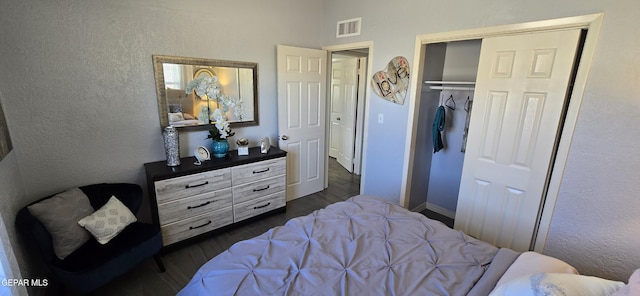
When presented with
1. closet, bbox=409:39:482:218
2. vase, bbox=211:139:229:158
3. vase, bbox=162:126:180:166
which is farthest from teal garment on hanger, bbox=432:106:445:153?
vase, bbox=162:126:180:166

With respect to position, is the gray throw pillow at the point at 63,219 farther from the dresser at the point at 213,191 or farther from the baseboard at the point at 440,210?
the baseboard at the point at 440,210

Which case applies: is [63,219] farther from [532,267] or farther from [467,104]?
[467,104]

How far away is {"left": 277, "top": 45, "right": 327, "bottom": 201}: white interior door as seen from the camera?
3.16 metres

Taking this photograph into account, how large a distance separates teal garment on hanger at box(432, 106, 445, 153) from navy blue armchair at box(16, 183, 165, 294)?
2.77 metres

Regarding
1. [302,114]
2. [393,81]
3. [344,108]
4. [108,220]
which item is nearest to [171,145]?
[108,220]

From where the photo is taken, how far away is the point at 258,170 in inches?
112

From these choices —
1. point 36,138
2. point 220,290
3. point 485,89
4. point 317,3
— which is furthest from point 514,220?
point 36,138

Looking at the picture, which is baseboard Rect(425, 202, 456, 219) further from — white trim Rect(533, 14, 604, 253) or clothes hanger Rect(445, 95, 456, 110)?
clothes hanger Rect(445, 95, 456, 110)

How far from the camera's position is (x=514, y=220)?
2232 millimetres

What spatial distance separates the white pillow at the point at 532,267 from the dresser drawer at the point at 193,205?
2.26m

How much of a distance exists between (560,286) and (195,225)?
2.56 metres

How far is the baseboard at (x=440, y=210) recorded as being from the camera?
3.21m

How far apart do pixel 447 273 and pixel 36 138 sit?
291 centimetres

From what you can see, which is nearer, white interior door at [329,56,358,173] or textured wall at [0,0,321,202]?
textured wall at [0,0,321,202]
